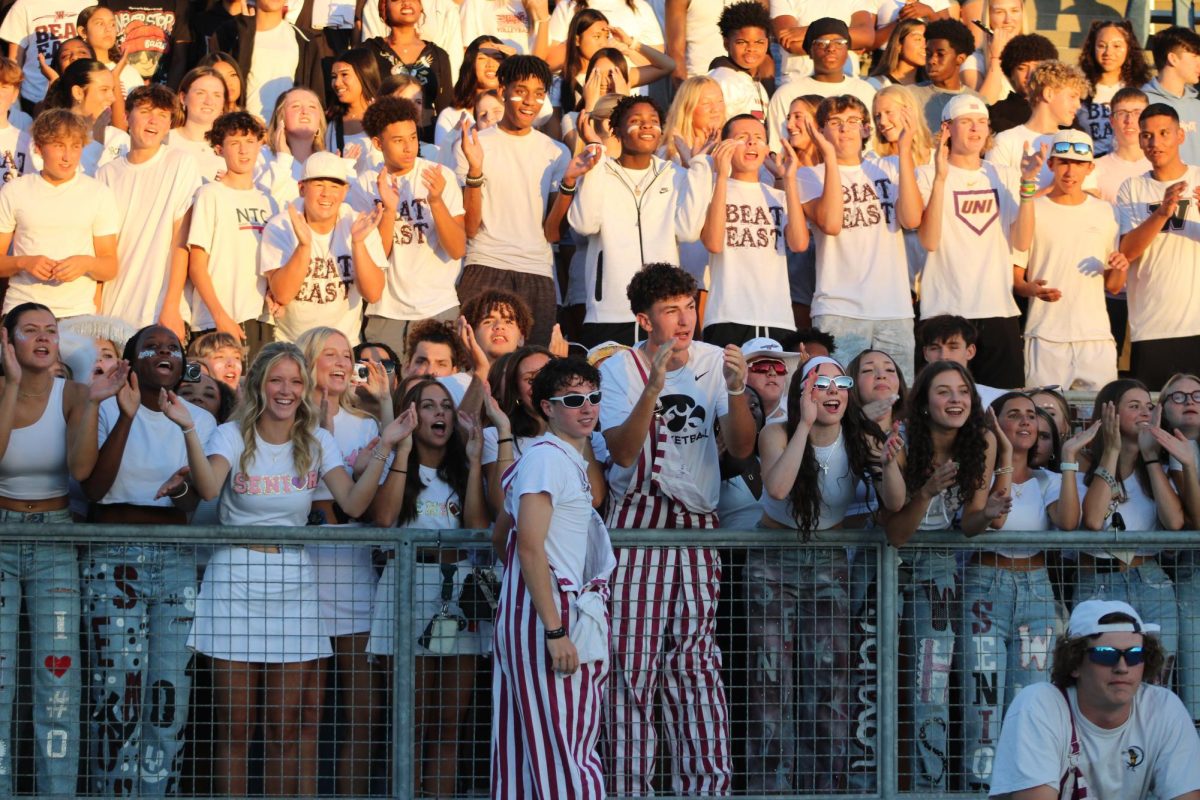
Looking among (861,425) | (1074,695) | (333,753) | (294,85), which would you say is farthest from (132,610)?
(294,85)

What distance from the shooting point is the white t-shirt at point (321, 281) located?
962 cm

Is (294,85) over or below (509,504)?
over

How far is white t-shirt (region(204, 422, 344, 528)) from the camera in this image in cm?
683

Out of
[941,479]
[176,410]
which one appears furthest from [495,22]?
[941,479]

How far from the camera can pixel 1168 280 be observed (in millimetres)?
10086

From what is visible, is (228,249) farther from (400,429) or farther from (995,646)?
(995,646)

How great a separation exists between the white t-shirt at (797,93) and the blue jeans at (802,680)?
4849 millimetres

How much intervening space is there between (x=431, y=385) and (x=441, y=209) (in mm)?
2760

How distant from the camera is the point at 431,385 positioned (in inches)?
283

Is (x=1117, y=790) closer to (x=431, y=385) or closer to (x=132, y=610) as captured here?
(x=431, y=385)

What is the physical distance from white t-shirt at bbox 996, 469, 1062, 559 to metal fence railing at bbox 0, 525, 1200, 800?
0.37 metres

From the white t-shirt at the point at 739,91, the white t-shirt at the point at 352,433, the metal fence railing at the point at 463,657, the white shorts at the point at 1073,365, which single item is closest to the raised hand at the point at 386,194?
the white t-shirt at the point at 352,433

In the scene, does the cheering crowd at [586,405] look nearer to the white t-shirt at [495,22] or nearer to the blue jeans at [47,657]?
the blue jeans at [47,657]

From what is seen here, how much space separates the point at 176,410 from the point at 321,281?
3068mm
